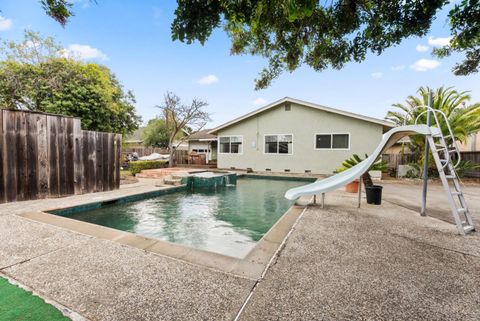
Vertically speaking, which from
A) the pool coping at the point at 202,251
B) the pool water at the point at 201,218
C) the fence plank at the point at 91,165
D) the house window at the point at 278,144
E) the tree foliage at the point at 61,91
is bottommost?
the pool water at the point at 201,218

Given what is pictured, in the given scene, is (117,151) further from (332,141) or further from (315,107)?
(332,141)

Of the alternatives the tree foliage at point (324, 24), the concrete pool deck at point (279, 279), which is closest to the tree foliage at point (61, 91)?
the concrete pool deck at point (279, 279)

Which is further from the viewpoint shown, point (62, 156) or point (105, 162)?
point (105, 162)

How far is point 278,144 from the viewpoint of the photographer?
15.1 meters

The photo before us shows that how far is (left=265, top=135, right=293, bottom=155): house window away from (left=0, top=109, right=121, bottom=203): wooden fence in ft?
33.7

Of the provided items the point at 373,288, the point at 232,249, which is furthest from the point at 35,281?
the point at 373,288

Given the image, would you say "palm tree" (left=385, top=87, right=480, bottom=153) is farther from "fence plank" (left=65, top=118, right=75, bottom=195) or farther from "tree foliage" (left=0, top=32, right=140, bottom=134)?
"tree foliage" (left=0, top=32, right=140, bottom=134)

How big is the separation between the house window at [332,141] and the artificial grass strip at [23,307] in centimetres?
1402

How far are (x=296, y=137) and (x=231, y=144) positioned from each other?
16.5 feet

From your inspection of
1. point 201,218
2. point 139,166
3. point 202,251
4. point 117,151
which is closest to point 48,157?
point 117,151

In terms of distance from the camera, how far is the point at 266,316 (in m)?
1.65

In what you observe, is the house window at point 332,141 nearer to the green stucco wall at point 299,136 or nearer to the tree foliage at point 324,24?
the green stucco wall at point 299,136

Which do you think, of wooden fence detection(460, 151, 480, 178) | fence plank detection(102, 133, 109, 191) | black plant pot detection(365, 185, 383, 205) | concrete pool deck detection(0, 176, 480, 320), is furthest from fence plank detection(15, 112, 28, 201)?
wooden fence detection(460, 151, 480, 178)

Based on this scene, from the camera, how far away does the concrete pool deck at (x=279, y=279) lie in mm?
1725
